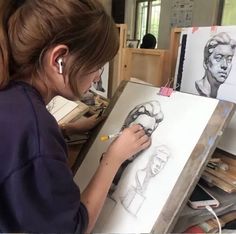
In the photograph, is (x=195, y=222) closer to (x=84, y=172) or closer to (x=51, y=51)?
(x=84, y=172)

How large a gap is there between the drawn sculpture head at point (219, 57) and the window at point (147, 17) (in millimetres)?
3925

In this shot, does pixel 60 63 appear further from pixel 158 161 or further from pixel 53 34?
pixel 158 161

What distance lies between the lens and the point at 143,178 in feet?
2.14

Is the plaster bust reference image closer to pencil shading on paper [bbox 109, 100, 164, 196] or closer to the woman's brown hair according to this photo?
pencil shading on paper [bbox 109, 100, 164, 196]

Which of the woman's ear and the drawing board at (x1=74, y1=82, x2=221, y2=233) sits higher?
the woman's ear

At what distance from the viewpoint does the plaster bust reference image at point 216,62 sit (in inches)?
29.3

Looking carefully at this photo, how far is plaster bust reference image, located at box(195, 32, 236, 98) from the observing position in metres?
0.74

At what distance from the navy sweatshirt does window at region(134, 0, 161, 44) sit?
4298mm

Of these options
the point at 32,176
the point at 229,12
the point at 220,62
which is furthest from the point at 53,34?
the point at 229,12

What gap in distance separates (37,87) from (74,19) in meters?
0.17

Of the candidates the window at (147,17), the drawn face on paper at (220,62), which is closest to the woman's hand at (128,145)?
the drawn face on paper at (220,62)

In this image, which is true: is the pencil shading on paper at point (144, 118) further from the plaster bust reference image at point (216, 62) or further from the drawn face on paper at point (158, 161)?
the plaster bust reference image at point (216, 62)

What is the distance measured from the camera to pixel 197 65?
838 mm

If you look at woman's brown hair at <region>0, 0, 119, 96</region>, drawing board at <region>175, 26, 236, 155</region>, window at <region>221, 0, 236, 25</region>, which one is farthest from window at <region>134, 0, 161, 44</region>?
woman's brown hair at <region>0, 0, 119, 96</region>
